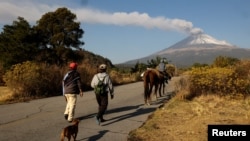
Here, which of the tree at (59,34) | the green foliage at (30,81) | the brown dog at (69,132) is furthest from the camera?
the tree at (59,34)

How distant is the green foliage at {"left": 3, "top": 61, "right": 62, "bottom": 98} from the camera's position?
64.7 ft

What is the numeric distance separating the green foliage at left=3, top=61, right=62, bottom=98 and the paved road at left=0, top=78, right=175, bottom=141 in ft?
7.45

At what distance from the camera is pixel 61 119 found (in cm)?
1272

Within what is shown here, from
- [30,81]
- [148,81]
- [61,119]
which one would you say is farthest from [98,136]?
[30,81]

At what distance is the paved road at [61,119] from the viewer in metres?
10.2

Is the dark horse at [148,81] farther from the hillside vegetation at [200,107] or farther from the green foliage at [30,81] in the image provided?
the green foliage at [30,81]

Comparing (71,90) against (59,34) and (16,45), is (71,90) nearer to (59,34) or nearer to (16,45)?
(16,45)

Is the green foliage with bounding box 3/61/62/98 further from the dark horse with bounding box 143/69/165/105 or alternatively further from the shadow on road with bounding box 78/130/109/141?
the shadow on road with bounding box 78/130/109/141

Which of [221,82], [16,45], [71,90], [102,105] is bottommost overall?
[102,105]

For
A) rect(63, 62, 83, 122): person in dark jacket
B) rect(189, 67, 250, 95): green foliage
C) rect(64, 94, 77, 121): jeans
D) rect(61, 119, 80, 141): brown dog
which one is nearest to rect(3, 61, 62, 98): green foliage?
rect(189, 67, 250, 95): green foliage

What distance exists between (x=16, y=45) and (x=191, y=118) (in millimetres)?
18595

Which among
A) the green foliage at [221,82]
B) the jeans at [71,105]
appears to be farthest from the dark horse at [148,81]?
the jeans at [71,105]

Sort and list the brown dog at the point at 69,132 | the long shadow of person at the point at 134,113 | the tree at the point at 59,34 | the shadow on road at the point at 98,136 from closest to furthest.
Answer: the brown dog at the point at 69,132 → the shadow on road at the point at 98,136 → the long shadow of person at the point at 134,113 → the tree at the point at 59,34

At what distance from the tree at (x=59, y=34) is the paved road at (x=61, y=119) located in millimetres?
13517
